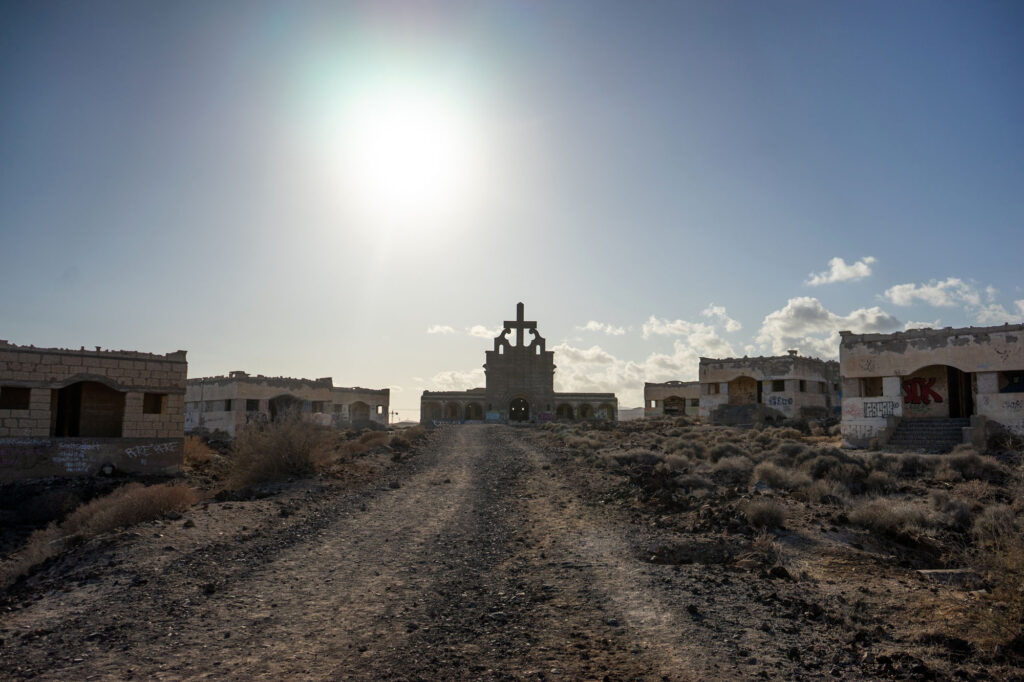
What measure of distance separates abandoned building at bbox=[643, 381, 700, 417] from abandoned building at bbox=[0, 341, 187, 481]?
49.8 meters

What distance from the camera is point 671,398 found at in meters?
66.8

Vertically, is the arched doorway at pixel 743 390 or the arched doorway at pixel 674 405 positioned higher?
the arched doorway at pixel 743 390

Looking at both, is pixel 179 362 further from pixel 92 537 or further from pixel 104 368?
pixel 92 537

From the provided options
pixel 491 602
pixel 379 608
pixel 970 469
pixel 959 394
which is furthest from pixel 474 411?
pixel 379 608

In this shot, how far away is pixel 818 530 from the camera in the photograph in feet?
34.7

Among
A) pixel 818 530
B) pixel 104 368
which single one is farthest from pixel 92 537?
pixel 104 368

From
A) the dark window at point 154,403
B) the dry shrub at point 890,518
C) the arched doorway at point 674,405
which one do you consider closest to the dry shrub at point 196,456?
the dark window at point 154,403

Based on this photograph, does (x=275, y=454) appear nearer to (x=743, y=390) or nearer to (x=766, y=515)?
(x=766, y=515)

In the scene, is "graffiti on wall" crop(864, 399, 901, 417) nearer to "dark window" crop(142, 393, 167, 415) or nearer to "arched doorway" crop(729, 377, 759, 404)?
"arched doorway" crop(729, 377, 759, 404)

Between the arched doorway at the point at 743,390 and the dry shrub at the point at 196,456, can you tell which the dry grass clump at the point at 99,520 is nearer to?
the dry shrub at the point at 196,456

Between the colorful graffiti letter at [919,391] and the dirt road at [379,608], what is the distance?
69.5 feet

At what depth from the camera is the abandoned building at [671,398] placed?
6375 cm

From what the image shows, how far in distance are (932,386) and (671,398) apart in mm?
40769

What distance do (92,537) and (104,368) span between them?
13787 mm
